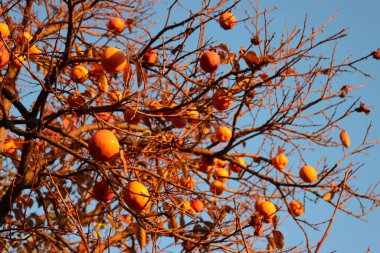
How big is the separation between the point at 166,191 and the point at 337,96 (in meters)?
1.80

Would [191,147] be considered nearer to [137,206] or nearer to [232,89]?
[232,89]

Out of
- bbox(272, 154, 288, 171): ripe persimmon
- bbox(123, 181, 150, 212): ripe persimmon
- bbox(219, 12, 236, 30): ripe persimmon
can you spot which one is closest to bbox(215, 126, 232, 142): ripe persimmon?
bbox(272, 154, 288, 171): ripe persimmon

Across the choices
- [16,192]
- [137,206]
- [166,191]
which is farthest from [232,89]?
[16,192]

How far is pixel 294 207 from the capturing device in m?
3.95

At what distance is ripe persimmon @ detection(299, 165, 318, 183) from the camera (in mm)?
3803

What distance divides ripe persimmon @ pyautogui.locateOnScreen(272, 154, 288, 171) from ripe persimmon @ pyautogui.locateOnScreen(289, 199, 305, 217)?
32cm

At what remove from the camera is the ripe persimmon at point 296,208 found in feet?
12.9

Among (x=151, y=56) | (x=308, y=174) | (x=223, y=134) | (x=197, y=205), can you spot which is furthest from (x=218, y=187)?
(x=151, y=56)

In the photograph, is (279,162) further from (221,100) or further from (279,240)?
(221,100)

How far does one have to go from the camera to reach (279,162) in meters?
3.89

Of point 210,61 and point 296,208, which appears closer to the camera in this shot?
point 210,61

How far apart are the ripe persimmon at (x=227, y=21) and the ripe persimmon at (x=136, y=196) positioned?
4.63ft

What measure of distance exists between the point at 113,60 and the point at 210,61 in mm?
777

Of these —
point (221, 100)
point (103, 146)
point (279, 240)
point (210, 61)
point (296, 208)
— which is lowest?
point (279, 240)
